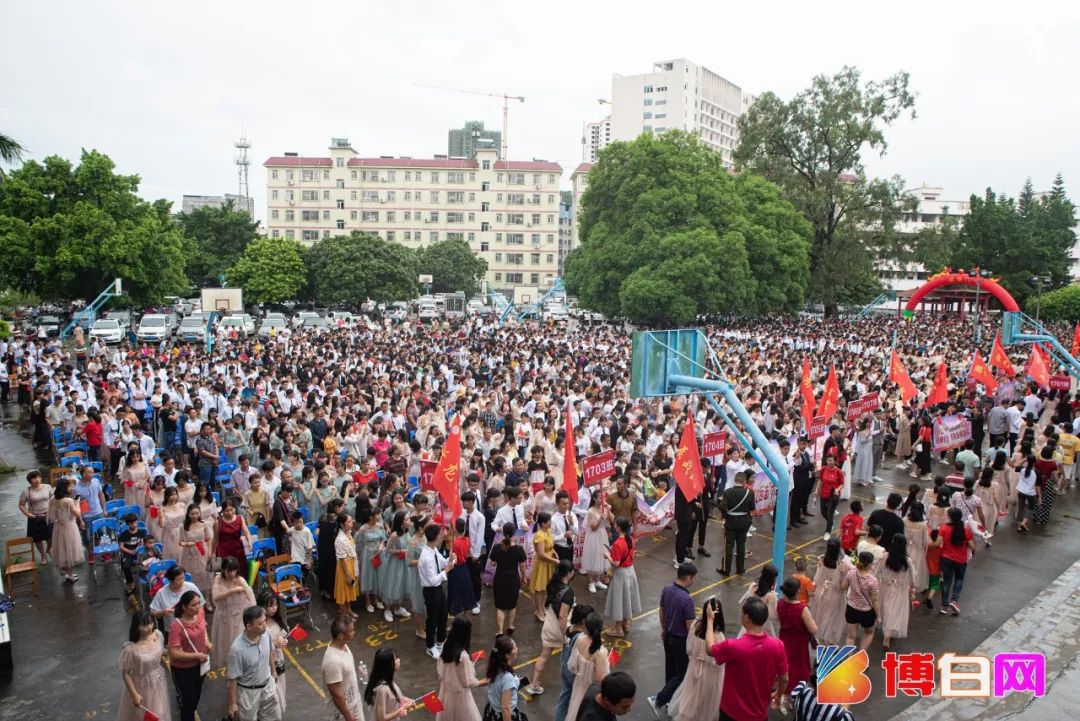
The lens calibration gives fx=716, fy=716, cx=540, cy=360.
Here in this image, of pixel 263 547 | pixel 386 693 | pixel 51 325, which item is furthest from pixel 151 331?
pixel 386 693

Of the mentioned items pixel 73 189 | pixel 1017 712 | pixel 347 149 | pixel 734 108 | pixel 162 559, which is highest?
pixel 734 108

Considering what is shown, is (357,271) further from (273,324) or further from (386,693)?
(386,693)

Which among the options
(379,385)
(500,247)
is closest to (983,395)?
(379,385)

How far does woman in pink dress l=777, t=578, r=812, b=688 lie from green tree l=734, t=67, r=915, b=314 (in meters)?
39.6

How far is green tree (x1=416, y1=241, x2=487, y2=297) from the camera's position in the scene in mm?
65562

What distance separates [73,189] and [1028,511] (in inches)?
1487

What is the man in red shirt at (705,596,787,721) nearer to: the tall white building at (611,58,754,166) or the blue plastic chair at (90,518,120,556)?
the blue plastic chair at (90,518,120,556)

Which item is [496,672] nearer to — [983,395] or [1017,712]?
[1017,712]

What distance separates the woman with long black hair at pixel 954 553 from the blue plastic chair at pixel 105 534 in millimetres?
10410

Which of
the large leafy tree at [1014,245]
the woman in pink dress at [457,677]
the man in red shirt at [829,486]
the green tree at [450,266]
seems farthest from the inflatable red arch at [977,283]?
the green tree at [450,266]

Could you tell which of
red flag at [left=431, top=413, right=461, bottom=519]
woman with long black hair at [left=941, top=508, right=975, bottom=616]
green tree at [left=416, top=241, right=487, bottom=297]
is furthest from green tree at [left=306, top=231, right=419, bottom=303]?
woman with long black hair at [left=941, top=508, right=975, bottom=616]

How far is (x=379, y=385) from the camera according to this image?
17.1m

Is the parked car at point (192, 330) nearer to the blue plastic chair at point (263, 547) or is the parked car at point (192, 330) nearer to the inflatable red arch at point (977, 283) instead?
the blue plastic chair at point (263, 547)

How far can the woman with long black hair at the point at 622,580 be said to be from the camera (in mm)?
7594
